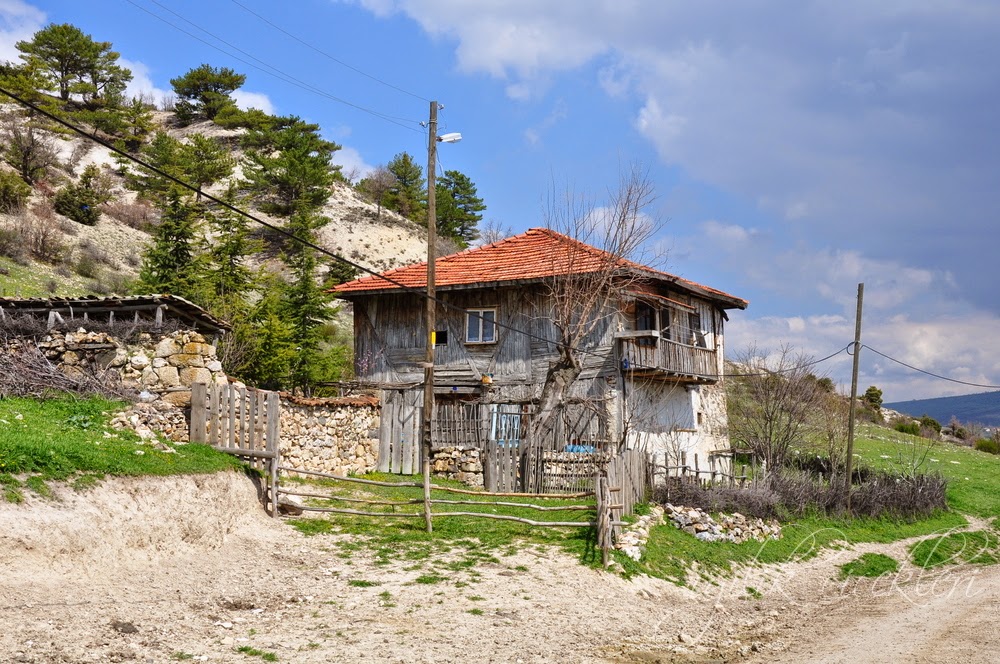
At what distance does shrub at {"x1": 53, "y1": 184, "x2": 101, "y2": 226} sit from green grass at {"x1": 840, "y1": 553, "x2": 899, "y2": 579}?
46732 mm

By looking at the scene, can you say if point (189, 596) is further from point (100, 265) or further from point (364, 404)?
point (100, 265)

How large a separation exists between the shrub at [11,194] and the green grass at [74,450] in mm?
36259

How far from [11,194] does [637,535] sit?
4195cm

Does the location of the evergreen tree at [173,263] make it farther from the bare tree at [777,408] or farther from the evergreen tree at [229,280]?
the bare tree at [777,408]

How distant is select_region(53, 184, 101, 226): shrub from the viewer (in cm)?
5028

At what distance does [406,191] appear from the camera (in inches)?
2921

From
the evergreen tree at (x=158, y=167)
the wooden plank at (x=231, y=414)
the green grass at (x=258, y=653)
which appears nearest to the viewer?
the green grass at (x=258, y=653)

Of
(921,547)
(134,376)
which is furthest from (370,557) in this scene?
(921,547)

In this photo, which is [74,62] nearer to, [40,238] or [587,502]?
[40,238]

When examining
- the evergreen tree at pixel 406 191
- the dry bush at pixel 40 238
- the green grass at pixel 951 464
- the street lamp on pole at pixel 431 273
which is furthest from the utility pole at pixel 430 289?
the evergreen tree at pixel 406 191

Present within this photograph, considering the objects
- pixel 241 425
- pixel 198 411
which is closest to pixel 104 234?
pixel 241 425

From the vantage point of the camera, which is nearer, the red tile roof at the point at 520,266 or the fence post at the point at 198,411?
the fence post at the point at 198,411

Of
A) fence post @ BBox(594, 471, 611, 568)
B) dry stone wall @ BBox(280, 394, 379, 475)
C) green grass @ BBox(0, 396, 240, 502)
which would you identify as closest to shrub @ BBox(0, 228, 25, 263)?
dry stone wall @ BBox(280, 394, 379, 475)

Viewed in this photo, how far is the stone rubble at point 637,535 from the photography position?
13898 millimetres
